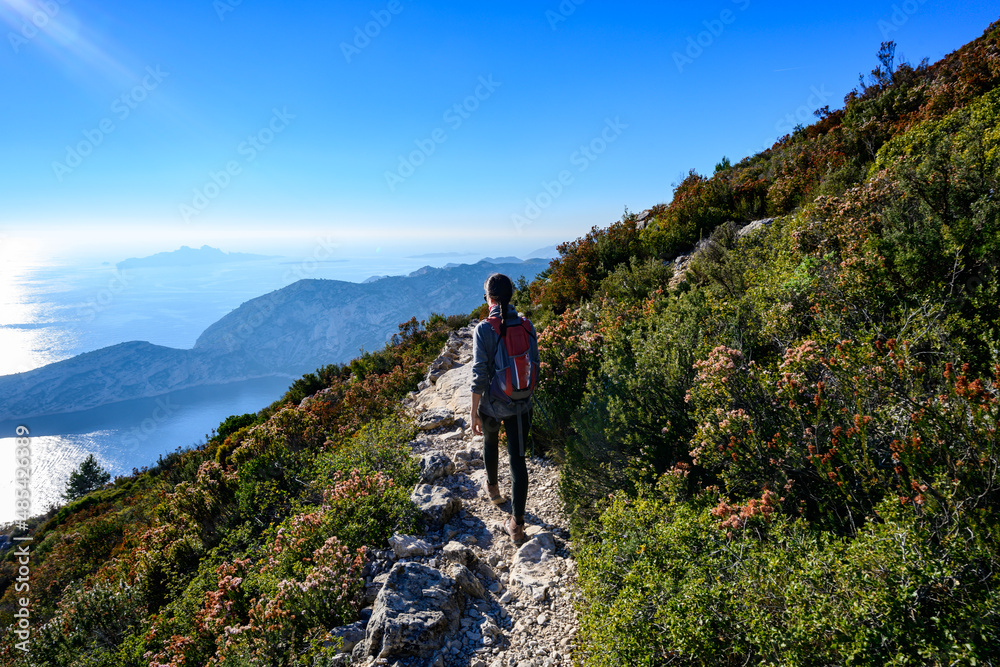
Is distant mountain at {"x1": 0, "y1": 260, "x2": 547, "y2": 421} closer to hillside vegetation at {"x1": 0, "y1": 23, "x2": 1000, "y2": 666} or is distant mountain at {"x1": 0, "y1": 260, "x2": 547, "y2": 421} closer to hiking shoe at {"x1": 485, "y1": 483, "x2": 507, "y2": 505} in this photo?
hillside vegetation at {"x1": 0, "y1": 23, "x2": 1000, "y2": 666}

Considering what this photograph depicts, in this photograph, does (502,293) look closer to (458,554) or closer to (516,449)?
(516,449)

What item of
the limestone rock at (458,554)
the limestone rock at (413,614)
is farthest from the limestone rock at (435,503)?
the limestone rock at (413,614)

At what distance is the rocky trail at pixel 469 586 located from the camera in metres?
2.80

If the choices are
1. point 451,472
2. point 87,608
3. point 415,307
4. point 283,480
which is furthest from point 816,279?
point 415,307

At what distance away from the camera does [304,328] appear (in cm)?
17900

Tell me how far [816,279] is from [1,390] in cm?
19847

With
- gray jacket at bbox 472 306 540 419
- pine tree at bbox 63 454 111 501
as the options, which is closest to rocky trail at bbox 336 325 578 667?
gray jacket at bbox 472 306 540 419

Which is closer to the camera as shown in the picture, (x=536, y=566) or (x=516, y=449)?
(x=536, y=566)

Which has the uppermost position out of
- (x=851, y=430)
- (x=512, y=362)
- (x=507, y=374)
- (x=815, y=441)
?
(x=512, y=362)

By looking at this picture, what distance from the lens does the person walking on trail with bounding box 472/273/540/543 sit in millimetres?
3719

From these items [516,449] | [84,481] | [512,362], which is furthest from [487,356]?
[84,481]

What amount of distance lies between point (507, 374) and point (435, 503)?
1.97 m

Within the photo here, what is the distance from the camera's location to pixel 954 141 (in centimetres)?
469

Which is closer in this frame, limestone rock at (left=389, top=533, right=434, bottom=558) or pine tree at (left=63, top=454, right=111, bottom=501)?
limestone rock at (left=389, top=533, right=434, bottom=558)
